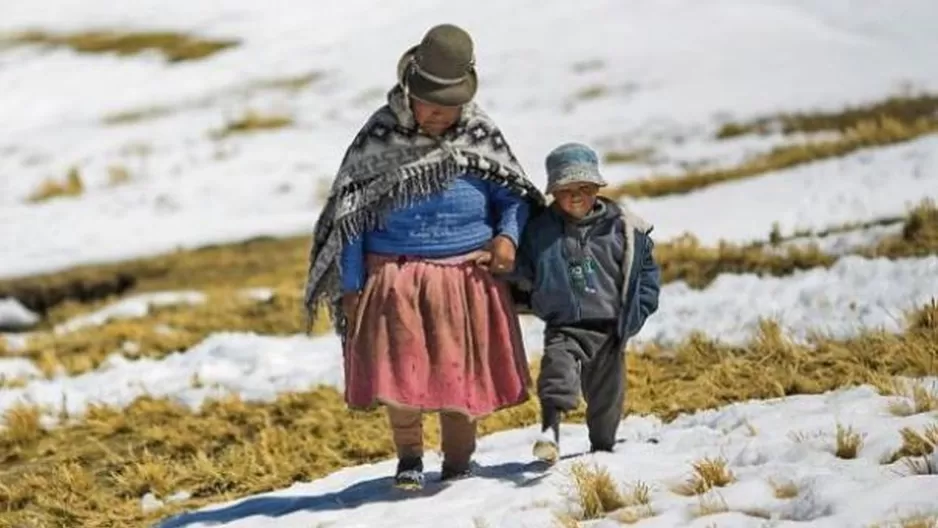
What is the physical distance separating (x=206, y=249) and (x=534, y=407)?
1328cm

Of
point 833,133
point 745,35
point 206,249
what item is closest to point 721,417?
point 206,249

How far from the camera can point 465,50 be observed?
18.7ft

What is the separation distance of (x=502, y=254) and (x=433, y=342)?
0.45 meters

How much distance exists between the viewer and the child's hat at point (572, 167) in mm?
5863

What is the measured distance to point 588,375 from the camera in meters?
6.21

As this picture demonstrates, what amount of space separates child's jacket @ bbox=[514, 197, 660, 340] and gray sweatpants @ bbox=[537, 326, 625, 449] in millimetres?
71

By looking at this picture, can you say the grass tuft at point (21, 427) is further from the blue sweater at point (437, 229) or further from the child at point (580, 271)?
Answer: the child at point (580, 271)

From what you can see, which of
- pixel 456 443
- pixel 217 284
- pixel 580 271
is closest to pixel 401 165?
pixel 580 271

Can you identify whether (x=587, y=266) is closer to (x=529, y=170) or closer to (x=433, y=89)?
(x=433, y=89)

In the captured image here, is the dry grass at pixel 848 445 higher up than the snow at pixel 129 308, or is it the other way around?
the dry grass at pixel 848 445

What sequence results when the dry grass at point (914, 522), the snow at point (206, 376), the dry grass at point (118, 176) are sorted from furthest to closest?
1. the dry grass at point (118, 176)
2. the snow at point (206, 376)
3. the dry grass at point (914, 522)

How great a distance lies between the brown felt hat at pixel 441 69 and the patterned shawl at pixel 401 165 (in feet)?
0.33

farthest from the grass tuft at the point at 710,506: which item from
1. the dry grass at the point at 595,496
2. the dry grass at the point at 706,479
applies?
the dry grass at the point at 595,496

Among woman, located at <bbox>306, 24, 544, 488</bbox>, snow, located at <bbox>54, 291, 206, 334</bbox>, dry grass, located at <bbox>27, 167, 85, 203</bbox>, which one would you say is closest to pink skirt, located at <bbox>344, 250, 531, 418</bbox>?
woman, located at <bbox>306, 24, 544, 488</bbox>
